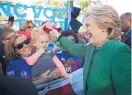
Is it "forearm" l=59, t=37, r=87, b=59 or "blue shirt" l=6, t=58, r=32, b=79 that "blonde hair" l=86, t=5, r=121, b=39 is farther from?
"blue shirt" l=6, t=58, r=32, b=79

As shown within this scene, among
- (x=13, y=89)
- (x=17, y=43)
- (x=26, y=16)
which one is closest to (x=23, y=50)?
(x=17, y=43)

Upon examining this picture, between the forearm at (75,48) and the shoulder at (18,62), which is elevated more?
the forearm at (75,48)

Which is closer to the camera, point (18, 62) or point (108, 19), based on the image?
point (108, 19)

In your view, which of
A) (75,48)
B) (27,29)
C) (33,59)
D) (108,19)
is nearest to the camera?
(108,19)

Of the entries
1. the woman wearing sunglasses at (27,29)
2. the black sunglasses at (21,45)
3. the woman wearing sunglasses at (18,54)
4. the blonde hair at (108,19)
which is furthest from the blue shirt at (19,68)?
the blonde hair at (108,19)

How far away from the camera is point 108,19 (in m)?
1.94

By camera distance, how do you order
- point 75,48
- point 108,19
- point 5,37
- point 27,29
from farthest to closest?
point 27,29, point 5,37, point 75,48, point 108,19

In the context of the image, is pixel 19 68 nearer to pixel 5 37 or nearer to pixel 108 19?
pixel 5 37

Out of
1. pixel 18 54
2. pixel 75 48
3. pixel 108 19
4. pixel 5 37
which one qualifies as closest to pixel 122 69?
pixel 108 19

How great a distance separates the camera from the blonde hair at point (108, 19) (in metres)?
1.94

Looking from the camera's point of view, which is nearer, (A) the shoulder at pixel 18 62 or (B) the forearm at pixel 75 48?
(B) the forearm at pixel 75 48

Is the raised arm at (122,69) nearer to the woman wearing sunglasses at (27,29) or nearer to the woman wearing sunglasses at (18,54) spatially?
the woman wearing sunglasses at (18,54)

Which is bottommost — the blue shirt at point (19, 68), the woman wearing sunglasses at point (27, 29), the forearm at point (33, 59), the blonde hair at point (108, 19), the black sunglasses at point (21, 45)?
the blue shirt at point (19, 68)

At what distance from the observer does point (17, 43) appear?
2.50 m
